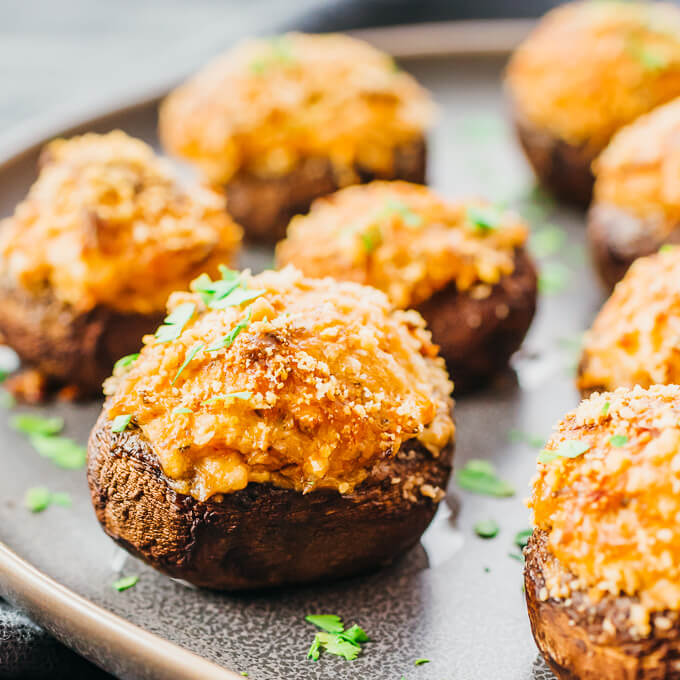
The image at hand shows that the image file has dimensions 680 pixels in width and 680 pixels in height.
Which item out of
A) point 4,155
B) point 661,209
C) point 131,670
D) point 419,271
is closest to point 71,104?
point 4,155

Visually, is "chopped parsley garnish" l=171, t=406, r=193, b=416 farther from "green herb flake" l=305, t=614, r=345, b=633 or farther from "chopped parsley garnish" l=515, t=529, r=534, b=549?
"chopped parsley garnish" l=515, t=529, r=534, b=549

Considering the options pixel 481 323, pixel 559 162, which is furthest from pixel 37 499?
pixel 559 162

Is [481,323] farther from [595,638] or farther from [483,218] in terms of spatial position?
[595,638]

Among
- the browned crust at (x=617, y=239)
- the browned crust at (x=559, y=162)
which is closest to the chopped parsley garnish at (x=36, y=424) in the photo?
the browned crust at (x=617, y=239)

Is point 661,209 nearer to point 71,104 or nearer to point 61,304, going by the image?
point 61,304

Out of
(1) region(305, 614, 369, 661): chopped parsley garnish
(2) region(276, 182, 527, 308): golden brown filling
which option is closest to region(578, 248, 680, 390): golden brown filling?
(2) region(276, 182, 527, 308): golden brown filling

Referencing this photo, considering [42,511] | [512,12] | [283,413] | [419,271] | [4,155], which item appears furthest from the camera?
[512,12]
